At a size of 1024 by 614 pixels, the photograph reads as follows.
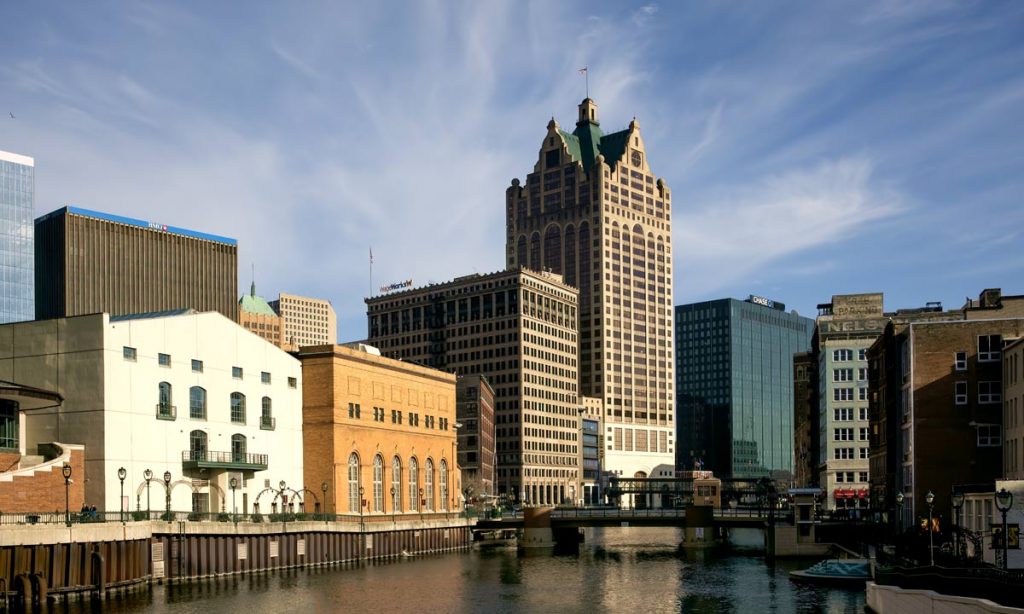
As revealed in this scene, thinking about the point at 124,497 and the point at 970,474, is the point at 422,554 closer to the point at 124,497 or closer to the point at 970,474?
the point at 124,497

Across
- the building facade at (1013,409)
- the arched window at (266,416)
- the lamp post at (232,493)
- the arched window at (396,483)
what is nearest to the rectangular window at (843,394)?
the building facade at (1013,409)

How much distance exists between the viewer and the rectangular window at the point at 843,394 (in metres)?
166

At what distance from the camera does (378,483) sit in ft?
444

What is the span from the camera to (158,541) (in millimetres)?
91750

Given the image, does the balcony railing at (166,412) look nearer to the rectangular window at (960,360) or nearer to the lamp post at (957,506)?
the lamp post at (957,506)

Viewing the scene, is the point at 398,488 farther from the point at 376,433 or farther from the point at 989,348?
the point at 989,348

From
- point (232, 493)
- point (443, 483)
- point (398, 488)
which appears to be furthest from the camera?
point (443, 483)

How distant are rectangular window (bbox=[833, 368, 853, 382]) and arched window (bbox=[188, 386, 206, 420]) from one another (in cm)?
9449

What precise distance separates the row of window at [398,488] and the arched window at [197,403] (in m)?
23.2

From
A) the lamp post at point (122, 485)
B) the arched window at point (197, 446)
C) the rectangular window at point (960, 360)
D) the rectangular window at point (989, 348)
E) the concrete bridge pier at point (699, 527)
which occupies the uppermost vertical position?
the rectangular window at point (989, 348)

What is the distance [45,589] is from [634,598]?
4289 centimetres

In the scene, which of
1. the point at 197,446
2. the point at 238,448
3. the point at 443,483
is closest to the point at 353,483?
the point at 238,448

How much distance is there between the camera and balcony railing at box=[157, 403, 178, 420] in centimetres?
10344

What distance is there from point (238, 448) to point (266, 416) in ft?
19.0
